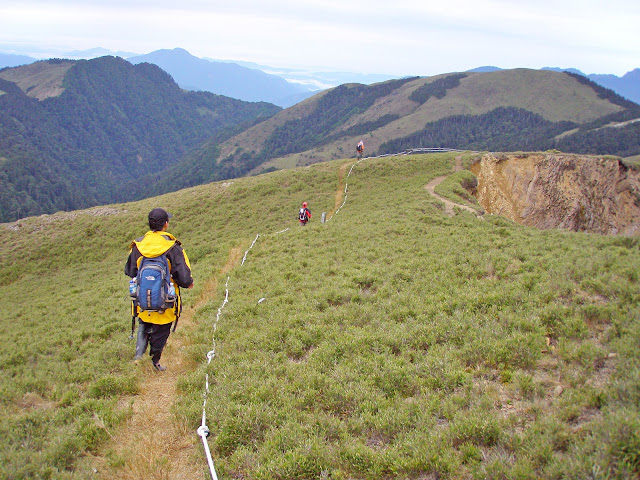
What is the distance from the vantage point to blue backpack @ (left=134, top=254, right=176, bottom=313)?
645cm

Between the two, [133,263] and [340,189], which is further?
[340,189]

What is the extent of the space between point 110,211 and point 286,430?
38286mm

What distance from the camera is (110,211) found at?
3669 cm

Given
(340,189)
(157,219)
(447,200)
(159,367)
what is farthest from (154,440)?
(340,189)

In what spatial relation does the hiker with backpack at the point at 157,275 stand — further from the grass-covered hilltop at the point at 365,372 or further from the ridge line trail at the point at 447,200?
the ridge line trail at the point at 447,200

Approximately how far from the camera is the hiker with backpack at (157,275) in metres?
6.47

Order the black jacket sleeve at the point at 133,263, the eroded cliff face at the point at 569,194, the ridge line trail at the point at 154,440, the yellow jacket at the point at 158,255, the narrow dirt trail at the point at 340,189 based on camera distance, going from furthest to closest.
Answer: the eroded cliff face at the point at 569,194 < the narrow dirt trail at the point at 340,189 < the black jacket sleeve at the point at 133,263 < the yellow jacket at the point at 158,255 < the ridge line trail at the point at 154,440

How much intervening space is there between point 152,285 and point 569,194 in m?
35.0

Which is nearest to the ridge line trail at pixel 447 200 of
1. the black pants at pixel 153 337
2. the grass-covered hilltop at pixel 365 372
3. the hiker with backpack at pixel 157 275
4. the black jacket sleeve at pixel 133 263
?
the grass-covered hilltop at pixel 365 372

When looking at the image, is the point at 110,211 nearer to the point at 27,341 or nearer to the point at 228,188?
the point at 228,188

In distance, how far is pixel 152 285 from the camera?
647 cm

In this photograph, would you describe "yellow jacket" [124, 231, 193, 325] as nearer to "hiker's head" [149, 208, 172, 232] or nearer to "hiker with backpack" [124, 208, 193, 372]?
"hiker with backpack" [124, 208, 193, 372]

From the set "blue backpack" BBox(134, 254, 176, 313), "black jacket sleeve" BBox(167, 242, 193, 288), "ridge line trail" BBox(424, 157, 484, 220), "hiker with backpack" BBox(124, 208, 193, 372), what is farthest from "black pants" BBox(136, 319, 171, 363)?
"ridge line trail" BBox(424, 157, 484, 220)

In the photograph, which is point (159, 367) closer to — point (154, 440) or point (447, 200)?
point (154, 440)
